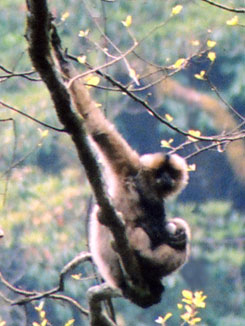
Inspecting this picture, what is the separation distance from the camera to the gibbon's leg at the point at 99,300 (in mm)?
4203

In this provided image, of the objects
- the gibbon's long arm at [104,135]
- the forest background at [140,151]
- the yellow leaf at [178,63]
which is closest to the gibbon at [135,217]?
the gibbon's long arm at [104,135]

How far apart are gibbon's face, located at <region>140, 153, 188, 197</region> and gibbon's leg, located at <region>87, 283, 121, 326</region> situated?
3.41 ft

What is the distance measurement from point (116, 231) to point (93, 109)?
3.27 ft

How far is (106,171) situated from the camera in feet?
15.7

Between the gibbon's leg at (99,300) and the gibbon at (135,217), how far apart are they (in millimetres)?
115

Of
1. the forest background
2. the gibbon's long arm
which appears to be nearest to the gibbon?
the gibbon's long arm

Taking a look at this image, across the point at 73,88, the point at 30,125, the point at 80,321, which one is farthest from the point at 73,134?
the point at 80,321

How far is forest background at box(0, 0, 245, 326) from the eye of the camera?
1195 centimetres

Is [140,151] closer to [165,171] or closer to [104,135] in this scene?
[165,171]

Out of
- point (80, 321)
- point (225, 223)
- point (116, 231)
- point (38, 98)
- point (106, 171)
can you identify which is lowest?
point (116, 231)

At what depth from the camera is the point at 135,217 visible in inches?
186

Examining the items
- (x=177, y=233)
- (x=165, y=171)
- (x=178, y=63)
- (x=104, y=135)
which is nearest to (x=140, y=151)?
(x=165, y=171)

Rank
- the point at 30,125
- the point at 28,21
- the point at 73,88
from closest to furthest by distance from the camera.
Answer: the point at 28,21 → the point at 73,88 → the point at 30,125

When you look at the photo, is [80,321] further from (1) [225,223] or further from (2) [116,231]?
(2) [116,231]
